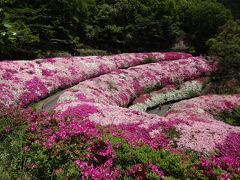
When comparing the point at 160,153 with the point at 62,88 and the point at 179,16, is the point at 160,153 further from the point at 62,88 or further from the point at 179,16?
the point at 179,16

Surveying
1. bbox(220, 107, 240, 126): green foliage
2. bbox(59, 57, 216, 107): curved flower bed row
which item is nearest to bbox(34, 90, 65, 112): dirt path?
bbox(59, 57, 216, 107): curved flower bed row

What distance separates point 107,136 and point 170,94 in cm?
2133

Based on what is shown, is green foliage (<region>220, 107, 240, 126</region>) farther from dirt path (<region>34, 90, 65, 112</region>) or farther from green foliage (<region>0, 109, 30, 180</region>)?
green foliage (<region>0, 109, 30, 180</region>)

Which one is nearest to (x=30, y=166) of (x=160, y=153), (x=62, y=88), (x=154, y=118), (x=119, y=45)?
(x=160, y=153)

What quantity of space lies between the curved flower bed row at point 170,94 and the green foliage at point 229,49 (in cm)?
345

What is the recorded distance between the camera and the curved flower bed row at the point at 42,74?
2119 cm

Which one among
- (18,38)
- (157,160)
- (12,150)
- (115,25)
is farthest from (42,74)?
(115,25)

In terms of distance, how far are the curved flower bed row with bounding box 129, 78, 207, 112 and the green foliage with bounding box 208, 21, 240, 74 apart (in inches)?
136

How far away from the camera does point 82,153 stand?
789 centimetres

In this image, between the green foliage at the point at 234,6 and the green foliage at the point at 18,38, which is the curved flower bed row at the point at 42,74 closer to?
the green foliage at the point at 18,38

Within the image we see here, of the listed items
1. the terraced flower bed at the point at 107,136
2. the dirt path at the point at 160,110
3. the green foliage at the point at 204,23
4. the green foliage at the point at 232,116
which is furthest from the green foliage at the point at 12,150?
the green foliage at the point at 204,23

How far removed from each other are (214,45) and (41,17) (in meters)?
23.1

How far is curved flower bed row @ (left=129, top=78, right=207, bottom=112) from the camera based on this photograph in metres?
26.2

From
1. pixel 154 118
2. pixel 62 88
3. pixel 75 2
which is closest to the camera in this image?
pixel 154 118
